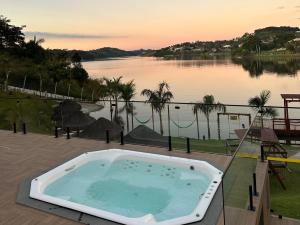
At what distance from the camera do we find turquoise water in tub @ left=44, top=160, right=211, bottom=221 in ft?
17.4

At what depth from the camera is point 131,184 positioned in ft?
21.1

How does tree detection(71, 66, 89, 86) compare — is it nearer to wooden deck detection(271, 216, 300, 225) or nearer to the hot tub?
the hot tub

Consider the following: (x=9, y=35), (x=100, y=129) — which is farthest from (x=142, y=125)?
(x=9, y=35)

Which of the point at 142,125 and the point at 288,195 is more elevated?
the point at 142,125

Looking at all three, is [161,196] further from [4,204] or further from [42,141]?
[42,141]

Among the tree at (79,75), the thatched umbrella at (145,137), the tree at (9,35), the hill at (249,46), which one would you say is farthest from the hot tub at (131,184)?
the hill at (249,46)

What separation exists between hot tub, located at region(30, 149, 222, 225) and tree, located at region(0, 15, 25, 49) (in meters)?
39.3

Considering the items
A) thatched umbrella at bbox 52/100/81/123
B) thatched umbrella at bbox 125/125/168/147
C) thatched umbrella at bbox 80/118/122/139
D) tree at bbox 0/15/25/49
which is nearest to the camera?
thatched umbrella at bbox 125/125/168/147

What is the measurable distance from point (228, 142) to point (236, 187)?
17.9ft

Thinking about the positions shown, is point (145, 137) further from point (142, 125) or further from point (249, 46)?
point (249, 46)

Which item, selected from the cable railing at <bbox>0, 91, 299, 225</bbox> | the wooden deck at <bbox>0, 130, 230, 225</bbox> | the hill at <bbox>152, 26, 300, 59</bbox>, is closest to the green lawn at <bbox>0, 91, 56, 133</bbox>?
the cable railing at <bbox>0, 91, 299, 225</bbox>

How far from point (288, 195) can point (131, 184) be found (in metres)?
4.45

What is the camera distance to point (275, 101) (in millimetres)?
29438

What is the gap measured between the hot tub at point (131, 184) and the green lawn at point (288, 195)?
6.98 ft
